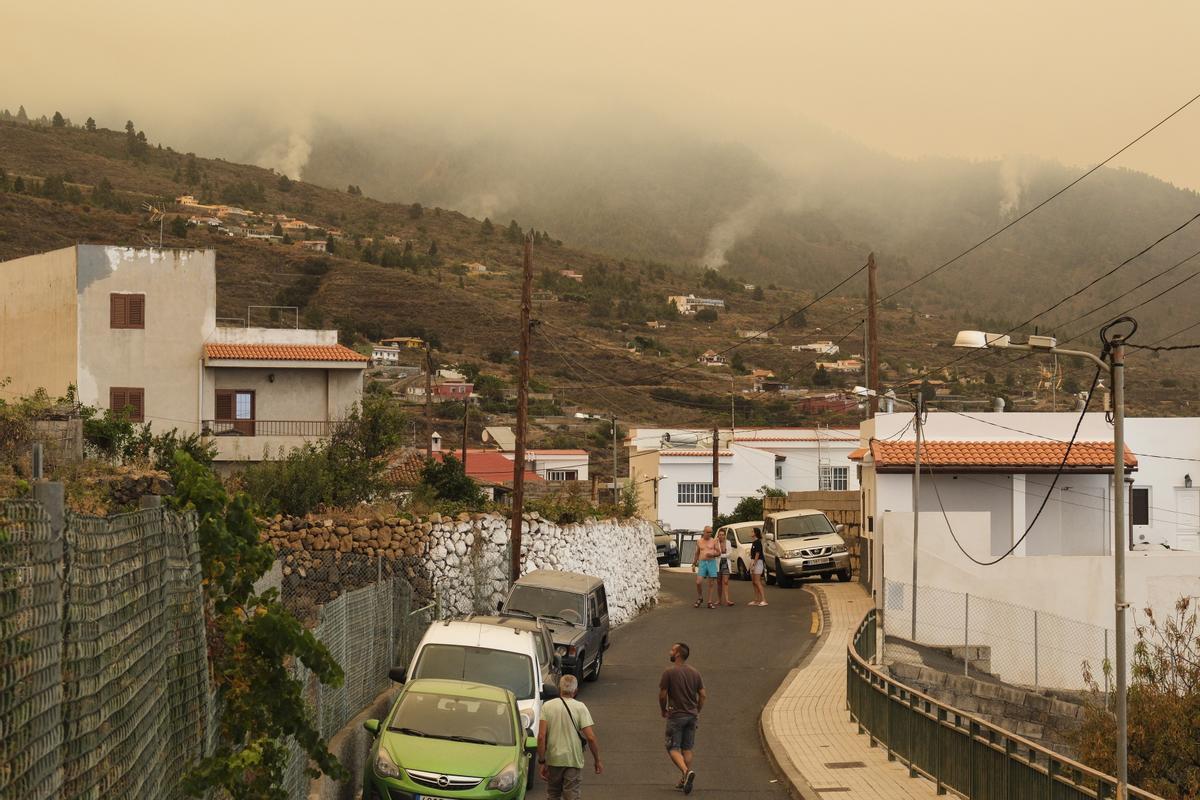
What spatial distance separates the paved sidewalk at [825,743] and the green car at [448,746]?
369 centimetres

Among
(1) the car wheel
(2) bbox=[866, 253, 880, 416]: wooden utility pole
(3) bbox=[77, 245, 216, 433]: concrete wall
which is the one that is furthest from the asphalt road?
(3) bbox=[77, 245, 216, 433]: concrete wall

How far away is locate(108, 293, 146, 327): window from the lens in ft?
147

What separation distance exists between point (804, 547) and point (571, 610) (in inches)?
693

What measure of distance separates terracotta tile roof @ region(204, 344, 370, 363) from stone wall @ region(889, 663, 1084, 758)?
87.7 ft

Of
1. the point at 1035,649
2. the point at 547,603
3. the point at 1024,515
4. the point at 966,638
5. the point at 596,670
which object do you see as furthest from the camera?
the point at 1024,515

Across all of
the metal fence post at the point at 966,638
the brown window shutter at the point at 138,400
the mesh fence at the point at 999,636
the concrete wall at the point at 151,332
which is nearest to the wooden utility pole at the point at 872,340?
the mesh fence at the point at 999,636

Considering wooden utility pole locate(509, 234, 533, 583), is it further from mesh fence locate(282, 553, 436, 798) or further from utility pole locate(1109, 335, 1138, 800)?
utility pole locate(1109, 335, 1138, 800)

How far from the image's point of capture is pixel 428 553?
2914cm

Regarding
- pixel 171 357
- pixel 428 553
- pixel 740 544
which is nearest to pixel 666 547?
pixel 740 544

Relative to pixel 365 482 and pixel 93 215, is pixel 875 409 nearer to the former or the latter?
pixel 365 482

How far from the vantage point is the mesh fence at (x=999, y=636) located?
94.7 ft

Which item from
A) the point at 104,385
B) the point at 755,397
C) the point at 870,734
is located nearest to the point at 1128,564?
the point at 870,734

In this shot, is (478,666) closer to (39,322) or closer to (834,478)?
(39,322)

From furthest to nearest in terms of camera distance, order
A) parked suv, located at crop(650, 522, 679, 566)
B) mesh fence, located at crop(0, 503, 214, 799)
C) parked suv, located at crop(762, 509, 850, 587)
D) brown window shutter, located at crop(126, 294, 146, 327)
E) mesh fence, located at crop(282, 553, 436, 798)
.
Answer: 1. parked suv, located at crop(650, 522, 679, 566)
2. brown window shutter, located at crop(126, 294, 146, 327)
3. parked suv, located at crop(762, 509, 850, 587)
4. mesh fence, located at crop(282, 553, 436, 798)
5. mesh fence, located at crop(0, 503, 214, 799)
